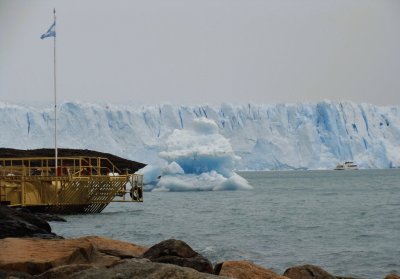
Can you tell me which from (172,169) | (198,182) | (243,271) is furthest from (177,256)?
(198,182)

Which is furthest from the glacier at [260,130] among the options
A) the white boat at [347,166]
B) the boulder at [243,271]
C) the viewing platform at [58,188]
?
the boulder at [243,271]

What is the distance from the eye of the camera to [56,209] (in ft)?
96.7

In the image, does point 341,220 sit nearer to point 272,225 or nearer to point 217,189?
point 272,225

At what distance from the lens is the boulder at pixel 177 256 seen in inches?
380

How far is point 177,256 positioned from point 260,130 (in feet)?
269

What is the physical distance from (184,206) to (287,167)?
52.3 meters

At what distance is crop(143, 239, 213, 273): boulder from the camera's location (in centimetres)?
966

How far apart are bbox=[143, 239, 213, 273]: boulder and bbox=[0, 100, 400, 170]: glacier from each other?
231 feet

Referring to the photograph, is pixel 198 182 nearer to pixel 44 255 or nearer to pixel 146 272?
pixel 44 255

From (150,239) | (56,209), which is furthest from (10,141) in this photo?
(150,239)

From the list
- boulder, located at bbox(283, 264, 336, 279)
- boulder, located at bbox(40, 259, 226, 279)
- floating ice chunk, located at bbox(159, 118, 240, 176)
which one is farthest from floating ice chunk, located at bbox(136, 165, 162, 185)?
boulder, located at bbox(40, 259, 226, 279)

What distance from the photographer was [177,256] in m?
9.89

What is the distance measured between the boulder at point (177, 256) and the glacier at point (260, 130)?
70.5m

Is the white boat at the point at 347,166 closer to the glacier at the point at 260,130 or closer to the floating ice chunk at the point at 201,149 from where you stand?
the glacier at the point at 260,130
